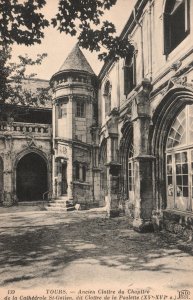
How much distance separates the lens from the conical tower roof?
15.6m

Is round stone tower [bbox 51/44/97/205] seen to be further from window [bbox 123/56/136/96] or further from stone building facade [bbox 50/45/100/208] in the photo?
window [bbox 123/56/136/96]

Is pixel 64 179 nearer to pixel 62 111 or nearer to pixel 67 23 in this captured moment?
pixel 62 111

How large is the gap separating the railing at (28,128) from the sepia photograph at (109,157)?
6cm

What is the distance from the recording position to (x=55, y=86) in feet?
52.6

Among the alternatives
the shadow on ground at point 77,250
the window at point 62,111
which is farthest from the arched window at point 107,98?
the shadow on ground at point 77,250

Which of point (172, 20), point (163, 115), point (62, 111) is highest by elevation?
point (172, 20)

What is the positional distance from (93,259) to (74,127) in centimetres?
1046

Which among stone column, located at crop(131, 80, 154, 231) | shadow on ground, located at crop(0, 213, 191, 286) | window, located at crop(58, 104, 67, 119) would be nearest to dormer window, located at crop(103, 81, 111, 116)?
window, located at crop(58, 104, 67, 119)

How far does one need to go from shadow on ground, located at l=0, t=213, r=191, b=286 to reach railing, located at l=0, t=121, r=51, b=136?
851 cm

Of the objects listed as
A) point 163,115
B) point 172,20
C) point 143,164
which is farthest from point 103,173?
point 172,20

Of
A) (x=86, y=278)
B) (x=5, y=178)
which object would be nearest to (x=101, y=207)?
(x=5, y=178)

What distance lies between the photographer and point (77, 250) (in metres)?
6.32

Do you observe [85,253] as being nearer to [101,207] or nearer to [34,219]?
[34,219]

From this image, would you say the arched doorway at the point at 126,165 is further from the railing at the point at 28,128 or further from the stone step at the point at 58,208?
the railing at the point at 28,128
